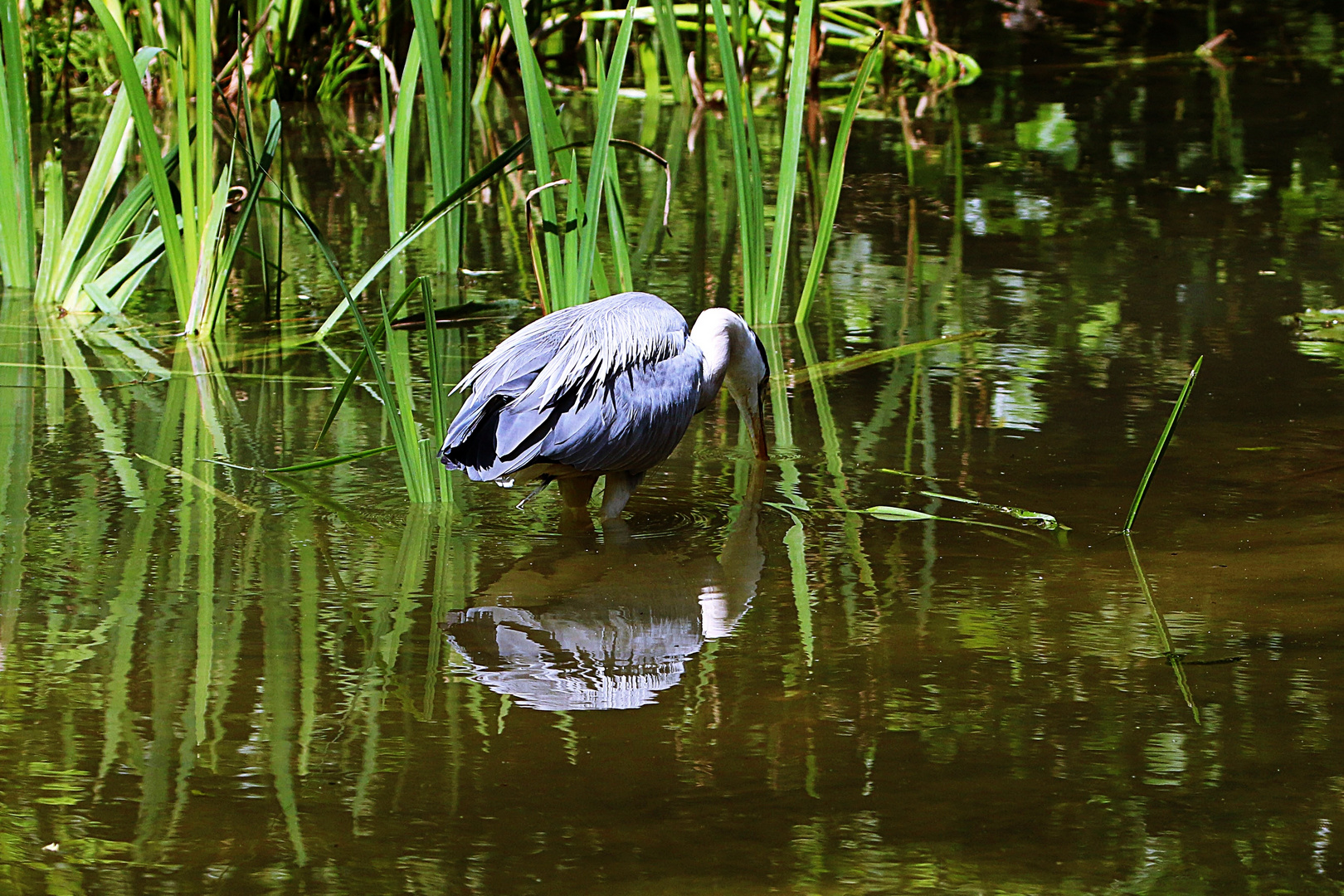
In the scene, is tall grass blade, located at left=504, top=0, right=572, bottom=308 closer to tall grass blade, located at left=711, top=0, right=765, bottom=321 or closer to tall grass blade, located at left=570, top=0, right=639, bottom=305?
tall grass blade, located at left=570, top=0, right=639, bottom=305

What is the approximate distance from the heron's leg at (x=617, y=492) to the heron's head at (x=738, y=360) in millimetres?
352

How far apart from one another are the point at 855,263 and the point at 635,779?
417cm

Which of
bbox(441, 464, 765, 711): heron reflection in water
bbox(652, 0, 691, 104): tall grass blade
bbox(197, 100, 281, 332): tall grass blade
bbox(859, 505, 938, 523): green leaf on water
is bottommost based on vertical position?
bbox(441, 464, 765, 711): heron reflection in water

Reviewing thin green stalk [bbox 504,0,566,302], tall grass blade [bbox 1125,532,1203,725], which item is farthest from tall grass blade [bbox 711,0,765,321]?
tall grass blade [bbox 1125,532,1203,725]

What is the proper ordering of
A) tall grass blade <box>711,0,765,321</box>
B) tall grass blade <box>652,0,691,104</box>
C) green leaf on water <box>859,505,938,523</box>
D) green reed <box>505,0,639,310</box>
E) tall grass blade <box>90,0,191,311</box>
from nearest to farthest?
green leaf on water <box>859,505,938,523</box>, green reed <box>505,0,639,310</box>, tall grass blade <box>90,0,191,311</box>, tall grass blade <box>711,0,765,321</box>, tall grass blade <box>652,0,691,104</box>

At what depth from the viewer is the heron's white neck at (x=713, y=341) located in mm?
3947

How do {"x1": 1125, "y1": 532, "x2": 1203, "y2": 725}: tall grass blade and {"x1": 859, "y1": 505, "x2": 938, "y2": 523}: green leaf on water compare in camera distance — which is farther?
{"x1": 859, "y1": 505, "x2": 938, "y2": 523}: green leaf on water

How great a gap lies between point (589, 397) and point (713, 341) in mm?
471

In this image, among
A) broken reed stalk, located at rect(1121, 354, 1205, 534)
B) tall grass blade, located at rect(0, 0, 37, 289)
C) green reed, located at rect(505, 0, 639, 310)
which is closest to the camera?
broken reed stalk, located at rect(1121, 354, 1205, 534)

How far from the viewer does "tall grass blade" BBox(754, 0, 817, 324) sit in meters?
5.01

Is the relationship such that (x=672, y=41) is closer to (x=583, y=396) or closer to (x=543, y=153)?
(x=543, y=153)

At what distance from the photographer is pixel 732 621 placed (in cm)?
317

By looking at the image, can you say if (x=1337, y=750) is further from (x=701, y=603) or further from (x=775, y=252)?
(x=775, y=252)

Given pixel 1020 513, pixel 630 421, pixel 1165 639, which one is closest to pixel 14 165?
pixel 630 421
